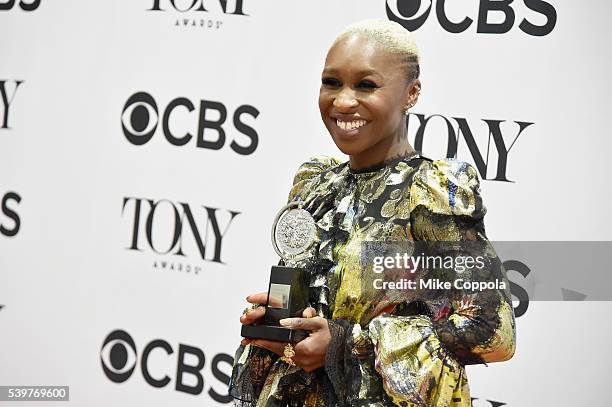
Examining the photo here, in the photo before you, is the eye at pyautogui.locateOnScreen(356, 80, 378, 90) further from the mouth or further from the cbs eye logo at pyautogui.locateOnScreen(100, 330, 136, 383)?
the cbs eye logo at pyautogui.locateOnScreen(100, 330, 136, 383)

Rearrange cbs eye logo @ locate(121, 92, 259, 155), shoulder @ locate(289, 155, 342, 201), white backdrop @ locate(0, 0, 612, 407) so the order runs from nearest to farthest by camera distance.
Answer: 1. shoulder @ locate(289, 155, 342, 201)
2. white backdrop @ locate(0, 0, 612, 407)
3. cbs eye logo @ locate(121, 92, 259, 155)

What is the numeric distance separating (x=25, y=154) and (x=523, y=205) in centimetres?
150

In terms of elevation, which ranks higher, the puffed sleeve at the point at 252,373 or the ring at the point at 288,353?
the ring at the point at 288,353

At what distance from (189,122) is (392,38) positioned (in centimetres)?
122

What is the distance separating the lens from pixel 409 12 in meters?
2.22

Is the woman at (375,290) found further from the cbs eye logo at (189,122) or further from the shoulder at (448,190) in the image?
the cbs eye logo at (189,122)

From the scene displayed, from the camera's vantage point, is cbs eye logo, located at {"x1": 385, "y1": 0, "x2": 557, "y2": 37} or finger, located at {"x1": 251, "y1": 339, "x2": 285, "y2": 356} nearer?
finger, located at {"x1": 251, "y1": 339, "x2": 285, "y2": 356}

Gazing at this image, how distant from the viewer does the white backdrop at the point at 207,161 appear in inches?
82.5

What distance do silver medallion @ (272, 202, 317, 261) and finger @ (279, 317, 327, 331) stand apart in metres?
0.13

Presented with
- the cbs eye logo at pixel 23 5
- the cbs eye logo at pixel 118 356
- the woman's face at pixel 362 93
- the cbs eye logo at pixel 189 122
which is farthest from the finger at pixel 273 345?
the cbs eye logo at pixel 23 5

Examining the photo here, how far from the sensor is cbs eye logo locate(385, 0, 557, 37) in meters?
2.12

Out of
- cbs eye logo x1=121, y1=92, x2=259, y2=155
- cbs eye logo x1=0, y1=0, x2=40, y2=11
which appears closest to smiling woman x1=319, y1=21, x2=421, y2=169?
cbs eye logo x1=121, y1=92, x2=259, y2=155

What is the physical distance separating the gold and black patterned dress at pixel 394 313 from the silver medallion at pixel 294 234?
3cm

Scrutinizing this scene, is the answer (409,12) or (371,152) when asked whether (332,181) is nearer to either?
(371,152)
